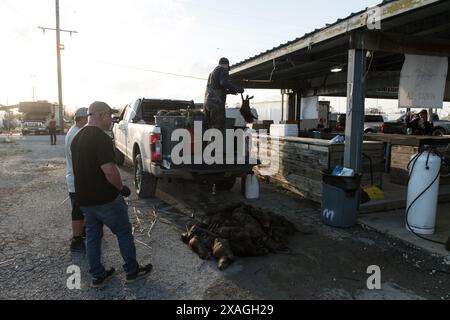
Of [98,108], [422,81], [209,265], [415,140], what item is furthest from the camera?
[415,140]

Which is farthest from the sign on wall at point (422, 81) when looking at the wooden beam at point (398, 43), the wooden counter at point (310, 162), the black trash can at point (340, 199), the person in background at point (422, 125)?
the person in background at point (422, 125)

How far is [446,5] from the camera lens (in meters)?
4.74

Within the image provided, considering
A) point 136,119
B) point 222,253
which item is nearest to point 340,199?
point 222,253

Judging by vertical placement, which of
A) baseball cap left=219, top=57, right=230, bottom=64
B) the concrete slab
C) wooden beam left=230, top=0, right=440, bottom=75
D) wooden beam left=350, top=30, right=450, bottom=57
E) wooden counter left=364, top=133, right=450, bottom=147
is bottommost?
the concrete slab

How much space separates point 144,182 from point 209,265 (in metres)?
3.46

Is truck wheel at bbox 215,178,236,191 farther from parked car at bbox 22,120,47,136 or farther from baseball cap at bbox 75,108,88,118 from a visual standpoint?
parked car at bbox 22,120,47,136

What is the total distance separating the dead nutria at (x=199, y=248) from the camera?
437cm

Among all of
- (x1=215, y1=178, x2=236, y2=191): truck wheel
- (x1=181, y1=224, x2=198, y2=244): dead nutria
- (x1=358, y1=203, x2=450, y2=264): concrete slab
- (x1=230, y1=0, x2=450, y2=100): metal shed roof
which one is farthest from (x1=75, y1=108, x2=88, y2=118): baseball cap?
(x1=358, y1=203, x2=450, y2=264): concrete slab

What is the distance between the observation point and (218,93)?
6770 millimetres

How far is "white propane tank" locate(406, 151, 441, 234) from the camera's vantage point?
5.06 m

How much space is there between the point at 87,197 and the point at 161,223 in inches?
93.9

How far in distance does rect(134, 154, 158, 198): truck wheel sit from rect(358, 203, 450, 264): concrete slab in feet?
13.2

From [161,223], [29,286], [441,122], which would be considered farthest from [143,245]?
[441,122]

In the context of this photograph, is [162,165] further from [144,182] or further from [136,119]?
[136,119]
